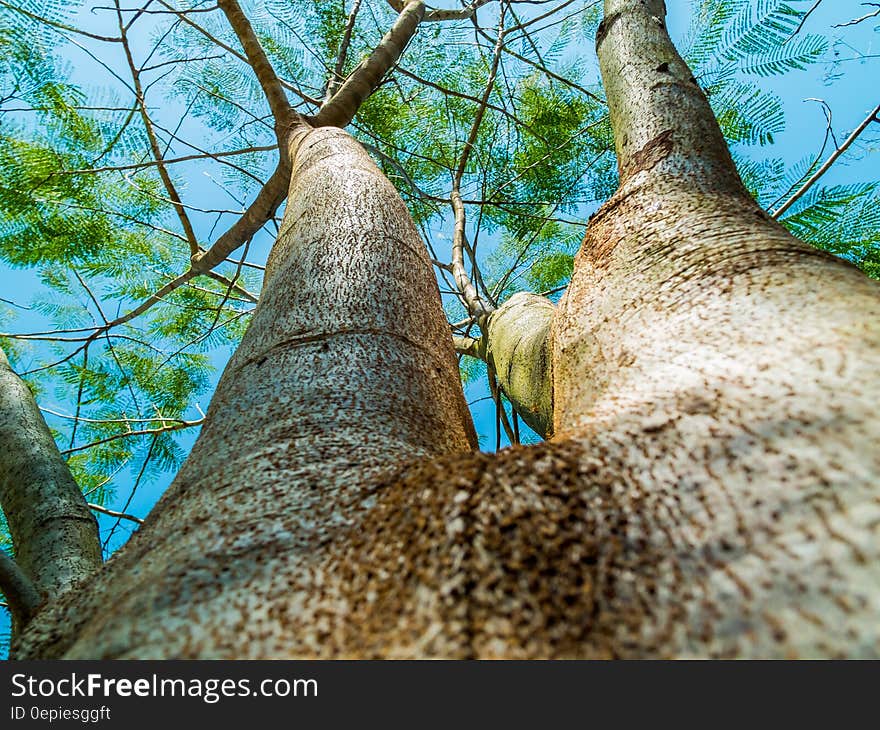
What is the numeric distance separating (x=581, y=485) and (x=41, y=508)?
158cm

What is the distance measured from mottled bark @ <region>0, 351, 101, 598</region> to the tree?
46cm

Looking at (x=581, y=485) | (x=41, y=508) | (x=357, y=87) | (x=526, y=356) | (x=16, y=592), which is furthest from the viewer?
(x=357, y=87)

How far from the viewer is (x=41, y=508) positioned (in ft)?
4.90

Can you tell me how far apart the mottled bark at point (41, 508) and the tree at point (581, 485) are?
18.3 inches

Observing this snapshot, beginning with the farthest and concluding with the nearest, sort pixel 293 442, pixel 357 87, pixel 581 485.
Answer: pixel 357 87 → pixel 293 442 → pixel 581 485

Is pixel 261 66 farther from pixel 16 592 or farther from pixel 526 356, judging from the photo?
pixel 16 592

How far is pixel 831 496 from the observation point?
401mm

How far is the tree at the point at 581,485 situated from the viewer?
0.39m

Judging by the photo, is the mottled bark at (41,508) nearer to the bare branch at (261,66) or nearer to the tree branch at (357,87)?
the bare branch at (261,66)

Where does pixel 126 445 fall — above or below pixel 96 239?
below

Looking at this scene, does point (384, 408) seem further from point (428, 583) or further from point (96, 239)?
point (96, 239)

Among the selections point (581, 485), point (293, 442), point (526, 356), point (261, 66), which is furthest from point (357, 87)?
point (581, 485)
